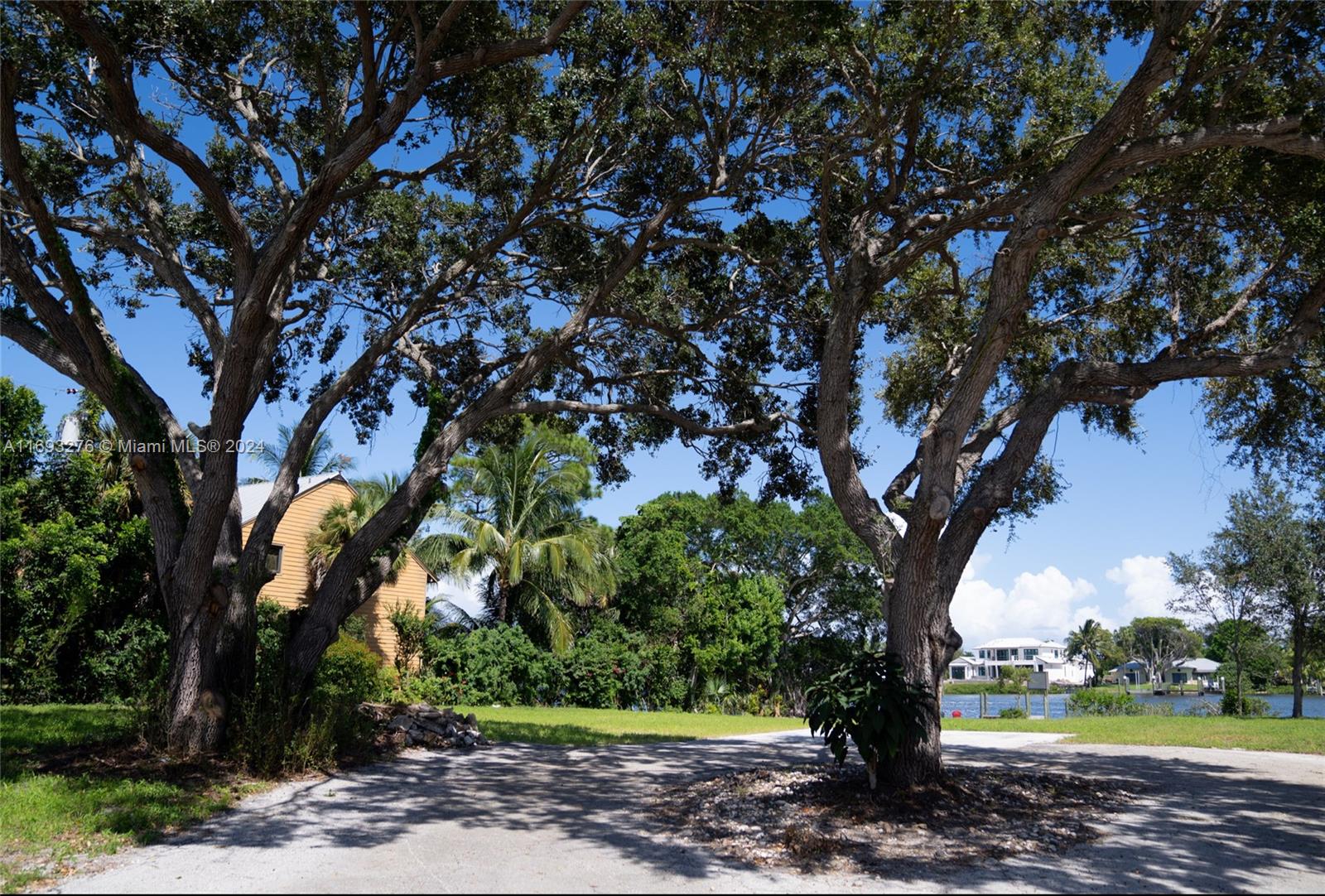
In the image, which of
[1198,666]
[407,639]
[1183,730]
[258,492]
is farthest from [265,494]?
[1198,666]

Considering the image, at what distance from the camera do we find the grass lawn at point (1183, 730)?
1493 cm

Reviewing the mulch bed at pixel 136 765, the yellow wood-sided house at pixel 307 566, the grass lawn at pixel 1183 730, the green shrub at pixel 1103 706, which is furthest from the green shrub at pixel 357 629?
the green shrub at pixel 1103 706

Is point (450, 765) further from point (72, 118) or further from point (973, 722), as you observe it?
point (973, 722)

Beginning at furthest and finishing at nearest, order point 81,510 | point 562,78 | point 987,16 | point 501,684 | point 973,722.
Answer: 1. point 501,684
2. point 973,722
3. point 81,510
4. point 562,78
5. point 987,16

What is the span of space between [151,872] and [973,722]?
19070 mm

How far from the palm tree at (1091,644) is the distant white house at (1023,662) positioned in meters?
1.38

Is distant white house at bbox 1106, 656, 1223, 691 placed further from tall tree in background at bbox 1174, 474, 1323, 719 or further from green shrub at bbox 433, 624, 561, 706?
green shrub at bbox 433, 624, 561, 706

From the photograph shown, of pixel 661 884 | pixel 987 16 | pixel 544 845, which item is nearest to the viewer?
pixel 661 884

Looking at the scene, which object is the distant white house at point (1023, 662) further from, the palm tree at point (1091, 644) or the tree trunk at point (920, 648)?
the tree trunk at point (920, 648)

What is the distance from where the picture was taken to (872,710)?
25.7 ft

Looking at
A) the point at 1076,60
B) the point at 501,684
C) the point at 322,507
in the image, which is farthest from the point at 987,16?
the point at 322,507

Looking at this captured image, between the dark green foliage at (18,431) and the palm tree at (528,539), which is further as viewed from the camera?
the palm tree at (528,539)

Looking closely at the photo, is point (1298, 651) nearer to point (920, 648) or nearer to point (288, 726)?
point (920, 648)

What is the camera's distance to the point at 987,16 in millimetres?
9414
